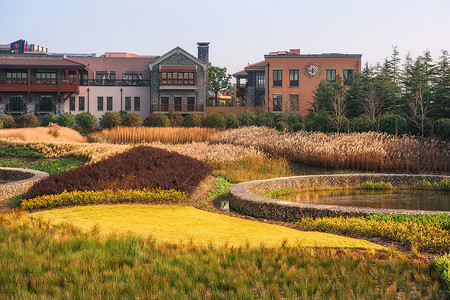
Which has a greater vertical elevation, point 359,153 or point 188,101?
point 188,101

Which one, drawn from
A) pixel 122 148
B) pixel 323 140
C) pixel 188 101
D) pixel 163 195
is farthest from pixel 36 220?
pixel 188 101

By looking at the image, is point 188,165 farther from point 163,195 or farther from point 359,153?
point 359,153

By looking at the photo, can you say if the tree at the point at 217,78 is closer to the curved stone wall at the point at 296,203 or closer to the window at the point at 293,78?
the window at the point at 293,78

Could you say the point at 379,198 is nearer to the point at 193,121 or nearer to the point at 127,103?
the point at 193,121

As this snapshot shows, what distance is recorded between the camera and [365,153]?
614 inches

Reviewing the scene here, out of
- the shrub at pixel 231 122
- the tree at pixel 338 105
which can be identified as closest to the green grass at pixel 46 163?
the tree at pixel 338 105

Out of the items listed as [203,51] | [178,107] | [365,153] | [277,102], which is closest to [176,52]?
[178,107]

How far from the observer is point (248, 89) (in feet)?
167

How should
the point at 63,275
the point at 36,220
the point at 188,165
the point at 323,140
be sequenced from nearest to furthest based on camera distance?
1. the point at 63,275
2. the point at 36,220
3. the point at 188,165
4. the point at 323,140

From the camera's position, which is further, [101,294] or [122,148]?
[122,148]

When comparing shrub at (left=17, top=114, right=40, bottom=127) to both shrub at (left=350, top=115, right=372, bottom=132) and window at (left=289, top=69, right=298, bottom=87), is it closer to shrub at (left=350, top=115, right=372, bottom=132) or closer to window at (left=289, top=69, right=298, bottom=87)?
window at (left=289, top=69, right=298, bottom=87)

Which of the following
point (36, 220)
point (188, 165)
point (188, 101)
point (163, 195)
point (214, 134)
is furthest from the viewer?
point (188, 101)

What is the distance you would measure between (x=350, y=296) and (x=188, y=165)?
897 centimetres

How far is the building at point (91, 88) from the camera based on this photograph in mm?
44938
